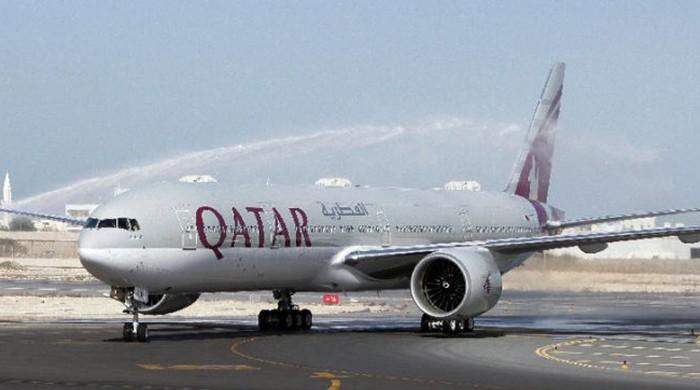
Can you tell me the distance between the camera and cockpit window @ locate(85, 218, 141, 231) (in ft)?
125

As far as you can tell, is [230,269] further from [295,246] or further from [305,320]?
[305,320]

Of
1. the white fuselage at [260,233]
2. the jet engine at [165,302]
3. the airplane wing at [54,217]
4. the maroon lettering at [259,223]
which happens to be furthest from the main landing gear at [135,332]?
the airplane wing at [54,217]

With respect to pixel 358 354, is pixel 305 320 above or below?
above

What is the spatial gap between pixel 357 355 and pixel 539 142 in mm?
24649

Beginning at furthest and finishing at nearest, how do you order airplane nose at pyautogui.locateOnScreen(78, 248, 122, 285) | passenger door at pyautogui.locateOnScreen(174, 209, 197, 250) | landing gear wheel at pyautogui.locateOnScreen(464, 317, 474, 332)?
1. landing gear wheel at pyautogui.locateOnScreen(464, 317, 474, 332)
2. passenger door at pyautogui.locateOnScreen(174, 209, 197, 250)
3. airplane nose at pyautogui.locateOnScreen(78, 248, 122, 285)

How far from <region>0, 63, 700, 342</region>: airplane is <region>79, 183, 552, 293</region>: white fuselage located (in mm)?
39

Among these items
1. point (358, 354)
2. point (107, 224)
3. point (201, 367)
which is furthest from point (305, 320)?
point (201, 367)

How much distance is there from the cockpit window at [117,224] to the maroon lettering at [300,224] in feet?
19.4

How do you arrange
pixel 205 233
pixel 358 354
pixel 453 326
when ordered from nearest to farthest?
pixel 358 354
pixel 205 233
pixel 453 326

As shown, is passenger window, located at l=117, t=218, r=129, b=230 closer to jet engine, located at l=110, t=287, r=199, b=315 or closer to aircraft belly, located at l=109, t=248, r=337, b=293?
aircraft belly, located at l=109, t=248, r=337, b=293

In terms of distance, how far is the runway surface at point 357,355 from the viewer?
26750 mm

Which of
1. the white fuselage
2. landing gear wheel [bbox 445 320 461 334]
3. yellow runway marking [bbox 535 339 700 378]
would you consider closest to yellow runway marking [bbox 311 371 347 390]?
yellow runway marking [bbox 535 339 700 378]

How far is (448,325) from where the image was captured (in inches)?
1657

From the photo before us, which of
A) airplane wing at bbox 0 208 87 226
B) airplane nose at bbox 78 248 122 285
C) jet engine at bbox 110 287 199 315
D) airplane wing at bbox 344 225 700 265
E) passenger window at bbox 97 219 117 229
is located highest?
airplane wing at bbox 0 208 87 226
